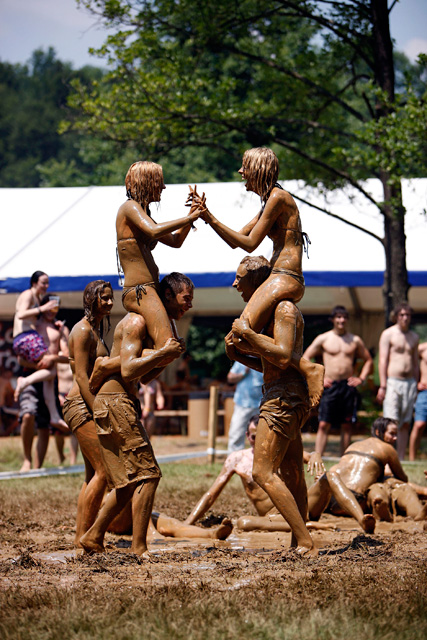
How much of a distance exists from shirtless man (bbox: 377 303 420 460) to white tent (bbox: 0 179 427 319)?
7.75 ft

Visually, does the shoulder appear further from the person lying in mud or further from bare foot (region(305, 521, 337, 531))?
the person lying in mud

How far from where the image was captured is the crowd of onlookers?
1004 cm

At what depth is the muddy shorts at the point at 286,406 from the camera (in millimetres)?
5363

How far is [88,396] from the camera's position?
229 inches

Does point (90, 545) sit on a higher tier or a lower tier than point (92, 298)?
lower

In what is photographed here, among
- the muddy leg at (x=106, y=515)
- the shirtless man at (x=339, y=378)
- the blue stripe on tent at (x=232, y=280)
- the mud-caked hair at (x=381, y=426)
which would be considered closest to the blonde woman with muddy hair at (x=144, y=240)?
the muddy leg at (x=106, y=515)

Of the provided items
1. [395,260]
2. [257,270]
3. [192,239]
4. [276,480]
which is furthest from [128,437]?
[192,239]

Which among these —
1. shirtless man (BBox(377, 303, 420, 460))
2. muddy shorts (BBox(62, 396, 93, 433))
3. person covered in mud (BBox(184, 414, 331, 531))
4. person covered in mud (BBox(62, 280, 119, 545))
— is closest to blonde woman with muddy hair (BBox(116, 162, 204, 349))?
person covered in mud (BBox(62, 280, 119, 545))

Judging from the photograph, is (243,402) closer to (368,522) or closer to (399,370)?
(399,370)

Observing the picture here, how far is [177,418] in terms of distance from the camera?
17.5m

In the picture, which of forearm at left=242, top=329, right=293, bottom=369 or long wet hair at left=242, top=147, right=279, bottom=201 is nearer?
forearm at left=242, top=329, right=293, bottom=369

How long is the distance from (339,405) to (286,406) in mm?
6114

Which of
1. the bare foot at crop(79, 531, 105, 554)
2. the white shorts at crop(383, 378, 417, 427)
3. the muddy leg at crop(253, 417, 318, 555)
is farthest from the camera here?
the white shorts at crop(383, 378, 417, 427)

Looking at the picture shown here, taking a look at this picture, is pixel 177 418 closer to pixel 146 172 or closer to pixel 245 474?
A: pixel 245 474
